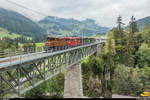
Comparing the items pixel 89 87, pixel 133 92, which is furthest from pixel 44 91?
pixel 133 92

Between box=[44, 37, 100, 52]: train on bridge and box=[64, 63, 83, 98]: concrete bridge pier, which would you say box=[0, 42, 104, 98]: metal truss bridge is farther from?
box=[44, 37, 100, 52]: train on bridge

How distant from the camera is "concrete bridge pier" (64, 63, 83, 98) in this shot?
2200cm

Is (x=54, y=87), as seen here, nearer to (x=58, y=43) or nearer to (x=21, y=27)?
→ (x=58, y=43)

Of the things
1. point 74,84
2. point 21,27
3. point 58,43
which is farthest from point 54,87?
point 21,27

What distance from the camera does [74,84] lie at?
2220 centimetres

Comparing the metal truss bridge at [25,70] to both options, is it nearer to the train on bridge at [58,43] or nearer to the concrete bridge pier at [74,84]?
the concrete bridge pier at [74,84]

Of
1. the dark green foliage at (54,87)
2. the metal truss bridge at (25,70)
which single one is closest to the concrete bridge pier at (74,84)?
the metal truss bridge at (25,70)

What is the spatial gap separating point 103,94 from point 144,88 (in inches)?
414

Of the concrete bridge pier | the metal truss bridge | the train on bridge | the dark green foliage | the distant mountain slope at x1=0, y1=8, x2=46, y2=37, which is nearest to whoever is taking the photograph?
the metal truss bridge

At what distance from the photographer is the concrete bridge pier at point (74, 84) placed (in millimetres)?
22000

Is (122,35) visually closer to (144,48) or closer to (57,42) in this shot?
(144,48)

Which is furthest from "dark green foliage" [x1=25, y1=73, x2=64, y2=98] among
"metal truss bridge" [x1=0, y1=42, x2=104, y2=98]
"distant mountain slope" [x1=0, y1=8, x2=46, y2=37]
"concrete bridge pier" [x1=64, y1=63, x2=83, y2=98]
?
"distant mountain slope" [x1=0, y1=8, x2=46, y2=37]

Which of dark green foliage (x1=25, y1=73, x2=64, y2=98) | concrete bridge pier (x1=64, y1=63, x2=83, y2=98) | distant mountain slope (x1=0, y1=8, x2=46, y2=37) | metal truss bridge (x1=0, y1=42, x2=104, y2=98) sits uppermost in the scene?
distant mountain slope (x1=0, y1=8, x2=46, y2=37)

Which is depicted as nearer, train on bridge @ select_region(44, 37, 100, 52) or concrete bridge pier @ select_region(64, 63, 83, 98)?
train on bridge @ select_region(44, 37, 100, 52)
